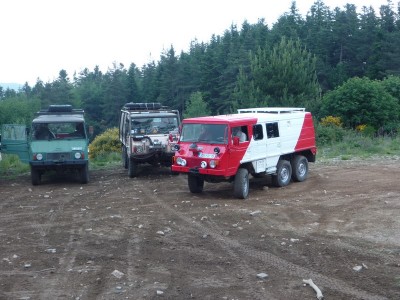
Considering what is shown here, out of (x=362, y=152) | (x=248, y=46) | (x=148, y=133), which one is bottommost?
(x=362, y=152)

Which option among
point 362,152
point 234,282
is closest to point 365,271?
point 234,282

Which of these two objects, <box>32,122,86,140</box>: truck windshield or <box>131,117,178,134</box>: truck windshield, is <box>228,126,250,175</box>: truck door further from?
<box>32,122,86,140</box>: truck windshield

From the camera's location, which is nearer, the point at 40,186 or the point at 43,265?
the point at 43,265

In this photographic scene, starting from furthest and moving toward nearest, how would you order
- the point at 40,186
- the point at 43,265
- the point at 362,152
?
the point at 362,152 → the point at 40,186 → the point at 43,265

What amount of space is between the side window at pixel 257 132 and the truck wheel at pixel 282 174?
53.9 inches

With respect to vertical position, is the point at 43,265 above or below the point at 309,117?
below

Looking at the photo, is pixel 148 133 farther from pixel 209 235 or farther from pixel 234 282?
pixel 234 282

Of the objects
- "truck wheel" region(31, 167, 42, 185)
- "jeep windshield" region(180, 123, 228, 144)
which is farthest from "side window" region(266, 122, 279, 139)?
"truck wheel" region(31, 167, 42, 185)

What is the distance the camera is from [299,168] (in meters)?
16.7

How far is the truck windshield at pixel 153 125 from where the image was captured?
18.0m

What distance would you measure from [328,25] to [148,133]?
197 feet

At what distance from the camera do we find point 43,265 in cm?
855

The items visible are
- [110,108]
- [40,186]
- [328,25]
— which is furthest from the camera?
[110,108]

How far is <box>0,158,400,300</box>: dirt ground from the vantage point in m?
7.48
